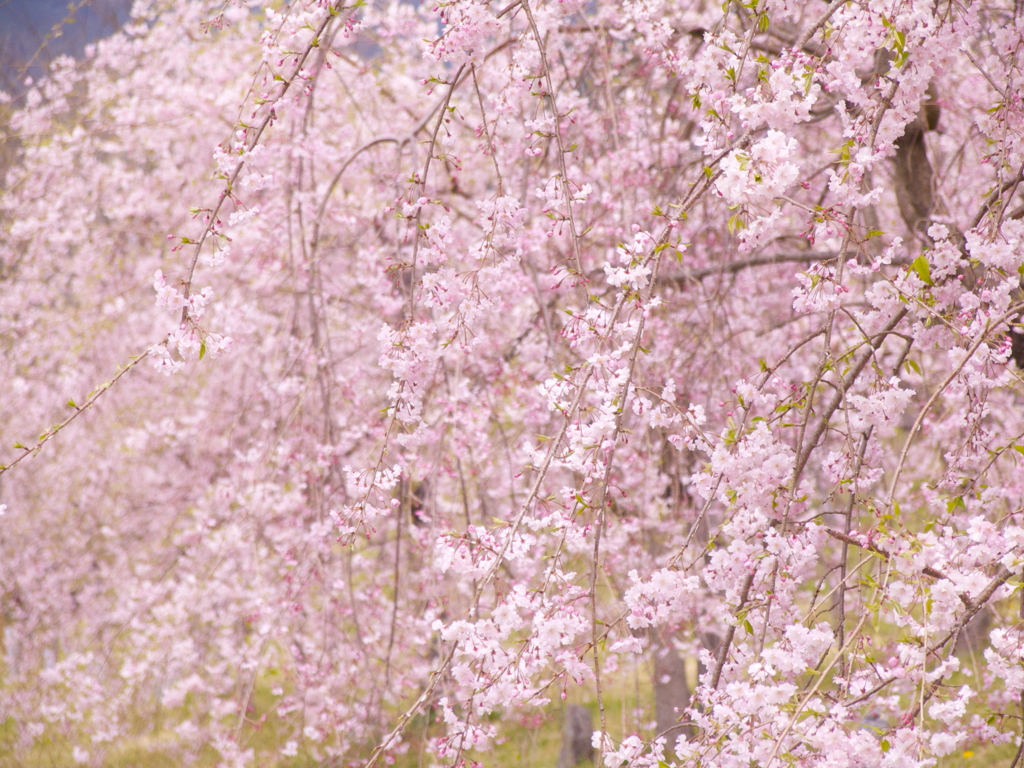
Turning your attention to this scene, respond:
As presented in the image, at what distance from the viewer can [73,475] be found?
7305mm

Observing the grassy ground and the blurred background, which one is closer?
the grassy ground

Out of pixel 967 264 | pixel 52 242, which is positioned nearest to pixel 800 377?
pixel 967 264

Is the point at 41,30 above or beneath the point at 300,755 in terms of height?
above

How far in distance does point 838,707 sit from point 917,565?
31 centimetres

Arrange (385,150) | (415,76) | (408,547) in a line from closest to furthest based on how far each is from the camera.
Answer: (408,547) → (385,150) → (415,76)

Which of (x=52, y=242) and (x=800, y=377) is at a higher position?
(x=52, y=242)

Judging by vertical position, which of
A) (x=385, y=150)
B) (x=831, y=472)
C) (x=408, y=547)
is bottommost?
(x=831, y=472)

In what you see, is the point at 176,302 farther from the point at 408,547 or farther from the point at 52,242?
the point at 52,242

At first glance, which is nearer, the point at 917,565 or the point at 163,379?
the point at 917,565

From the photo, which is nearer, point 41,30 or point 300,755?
point 300,755

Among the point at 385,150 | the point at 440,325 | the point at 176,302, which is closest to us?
the point at 176,302

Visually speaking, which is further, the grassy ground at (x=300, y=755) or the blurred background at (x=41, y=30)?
the blurred background at (x=41, y=30)

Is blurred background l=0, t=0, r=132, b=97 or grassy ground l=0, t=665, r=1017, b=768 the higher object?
blurred background l=0, t=0, r=132, b=97

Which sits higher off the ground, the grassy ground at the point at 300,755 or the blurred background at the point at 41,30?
the blurred background at the point at 41,30
